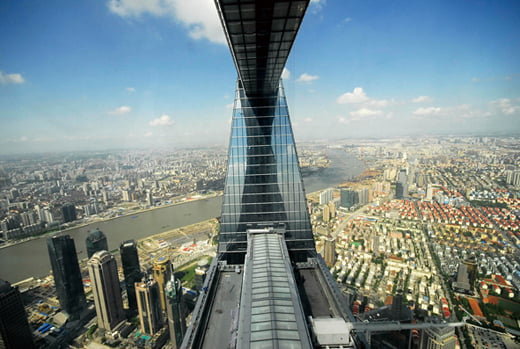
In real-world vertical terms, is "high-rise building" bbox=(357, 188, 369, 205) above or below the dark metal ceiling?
below

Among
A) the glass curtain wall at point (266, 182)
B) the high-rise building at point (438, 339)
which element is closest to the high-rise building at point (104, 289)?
the glass curtain wall at point (266, 182)

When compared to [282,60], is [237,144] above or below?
below

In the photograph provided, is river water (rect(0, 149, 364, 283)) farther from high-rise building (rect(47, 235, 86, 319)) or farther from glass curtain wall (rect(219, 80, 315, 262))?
glass curtain wall (rect(219, 80, 315, 262))

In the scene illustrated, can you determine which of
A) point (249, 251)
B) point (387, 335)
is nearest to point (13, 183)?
point (249, 251)

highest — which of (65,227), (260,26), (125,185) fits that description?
(260,26)

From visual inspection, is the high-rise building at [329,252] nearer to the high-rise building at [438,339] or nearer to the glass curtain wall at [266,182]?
the high-rise building at [438,339]

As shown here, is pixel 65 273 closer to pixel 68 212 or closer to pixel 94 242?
pixel 94 242

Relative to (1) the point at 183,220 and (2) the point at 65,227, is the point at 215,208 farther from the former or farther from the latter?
(2) the point at 65,227

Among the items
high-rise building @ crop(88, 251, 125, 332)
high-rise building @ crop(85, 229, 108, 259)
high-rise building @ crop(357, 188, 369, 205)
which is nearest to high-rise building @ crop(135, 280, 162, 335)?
high-rise building @ crop(88, 251, 125, 332)
